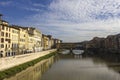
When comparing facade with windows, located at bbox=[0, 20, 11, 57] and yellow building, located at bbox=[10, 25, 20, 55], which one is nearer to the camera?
facade with windows, located at bbox=[0, 20, 11, 57]

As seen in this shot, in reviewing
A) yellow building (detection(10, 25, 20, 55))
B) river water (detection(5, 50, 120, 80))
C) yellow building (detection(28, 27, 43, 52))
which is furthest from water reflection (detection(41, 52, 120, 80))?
yellow building (detection(28, 27, 43, 52))

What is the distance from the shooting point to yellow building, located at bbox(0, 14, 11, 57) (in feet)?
160

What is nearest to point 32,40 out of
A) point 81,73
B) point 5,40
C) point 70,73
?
point 5,40

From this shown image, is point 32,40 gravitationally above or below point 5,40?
above

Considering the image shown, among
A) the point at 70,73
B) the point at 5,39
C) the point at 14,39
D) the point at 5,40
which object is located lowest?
the point at 70,73

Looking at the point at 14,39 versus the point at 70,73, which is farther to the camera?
the point at 14,39

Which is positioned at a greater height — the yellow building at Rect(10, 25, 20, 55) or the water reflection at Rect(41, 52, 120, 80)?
the yellow building at Rect(10, 25, 20, 55)

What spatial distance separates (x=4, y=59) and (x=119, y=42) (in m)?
88.9

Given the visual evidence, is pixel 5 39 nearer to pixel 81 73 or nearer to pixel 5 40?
pixel 5 40

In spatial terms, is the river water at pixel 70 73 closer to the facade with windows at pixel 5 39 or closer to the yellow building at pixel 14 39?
the facade with windows at pixel 5 39

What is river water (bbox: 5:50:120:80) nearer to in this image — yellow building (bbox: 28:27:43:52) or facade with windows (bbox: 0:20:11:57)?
facade with windows (bbox: 0:20:11:57)

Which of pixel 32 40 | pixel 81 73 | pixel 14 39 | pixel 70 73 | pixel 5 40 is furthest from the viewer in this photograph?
pixel 32 40

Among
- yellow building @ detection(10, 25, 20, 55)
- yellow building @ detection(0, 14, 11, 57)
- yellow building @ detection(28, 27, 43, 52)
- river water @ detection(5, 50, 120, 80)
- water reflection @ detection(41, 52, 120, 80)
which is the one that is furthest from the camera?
yellow building @ detection(28, 27, 43, 52)

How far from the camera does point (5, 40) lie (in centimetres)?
5112
